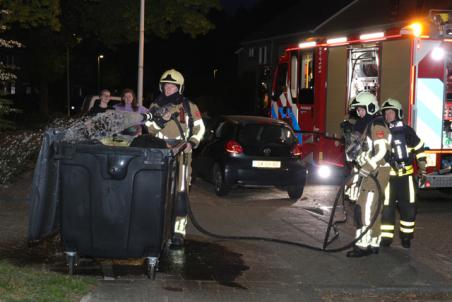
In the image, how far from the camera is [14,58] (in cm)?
7706

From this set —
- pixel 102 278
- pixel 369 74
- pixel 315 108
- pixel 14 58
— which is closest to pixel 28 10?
pixel 315 108

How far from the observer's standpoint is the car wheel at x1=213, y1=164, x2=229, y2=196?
11523 millimetres

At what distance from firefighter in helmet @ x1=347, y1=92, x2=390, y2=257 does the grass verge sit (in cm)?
302

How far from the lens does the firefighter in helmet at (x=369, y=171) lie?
7.27m

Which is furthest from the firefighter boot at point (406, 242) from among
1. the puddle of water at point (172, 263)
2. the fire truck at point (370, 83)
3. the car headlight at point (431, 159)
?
the car headlight at point (431, 159)

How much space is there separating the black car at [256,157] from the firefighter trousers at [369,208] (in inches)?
158

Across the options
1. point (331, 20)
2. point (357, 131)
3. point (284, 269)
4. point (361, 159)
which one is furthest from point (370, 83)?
point (331, 20)

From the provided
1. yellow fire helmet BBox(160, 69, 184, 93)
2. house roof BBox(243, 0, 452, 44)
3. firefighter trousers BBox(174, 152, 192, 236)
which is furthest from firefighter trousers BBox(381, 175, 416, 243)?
house roof BBox(243, 0, 452, 44)

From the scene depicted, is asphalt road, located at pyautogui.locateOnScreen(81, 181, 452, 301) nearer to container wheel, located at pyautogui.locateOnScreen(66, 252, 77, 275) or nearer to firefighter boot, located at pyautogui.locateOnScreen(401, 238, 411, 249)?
firefighter boot, located at pyautogui.locateOnScreen(401, 238, 411, 249)

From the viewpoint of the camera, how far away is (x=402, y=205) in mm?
7973

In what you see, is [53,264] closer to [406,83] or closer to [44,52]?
[406,83]

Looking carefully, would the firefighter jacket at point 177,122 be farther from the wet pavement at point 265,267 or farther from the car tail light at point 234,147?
the car tail light at point 234,147

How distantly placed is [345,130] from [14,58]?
73.9 m

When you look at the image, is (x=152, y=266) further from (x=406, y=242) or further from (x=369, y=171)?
(x=406, y=242)
